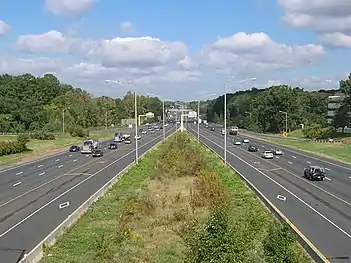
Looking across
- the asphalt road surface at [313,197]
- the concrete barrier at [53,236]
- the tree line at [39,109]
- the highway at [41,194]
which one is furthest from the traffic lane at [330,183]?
the tree line at [39,109]

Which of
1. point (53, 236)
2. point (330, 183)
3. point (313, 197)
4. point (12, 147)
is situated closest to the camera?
point (53, 236)

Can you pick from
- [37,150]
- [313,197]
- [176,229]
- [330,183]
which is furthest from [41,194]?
[37,150]

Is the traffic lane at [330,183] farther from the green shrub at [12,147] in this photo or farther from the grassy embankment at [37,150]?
the green shrub at [12,147]

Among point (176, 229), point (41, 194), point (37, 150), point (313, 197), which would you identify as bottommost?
point (37, 150)

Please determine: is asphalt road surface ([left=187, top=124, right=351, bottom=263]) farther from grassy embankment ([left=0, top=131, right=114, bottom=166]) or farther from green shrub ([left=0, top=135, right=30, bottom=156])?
green shrub ([left=0, top=135, right=30, bottom=156])

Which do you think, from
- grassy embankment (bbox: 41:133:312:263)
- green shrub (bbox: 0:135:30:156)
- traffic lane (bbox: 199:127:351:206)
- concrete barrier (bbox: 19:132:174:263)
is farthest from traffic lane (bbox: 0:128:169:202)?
traffic lane (bbox: 199:127:351:206)

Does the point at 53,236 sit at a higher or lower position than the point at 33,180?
higher

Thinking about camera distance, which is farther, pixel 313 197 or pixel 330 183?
pixel 330 183

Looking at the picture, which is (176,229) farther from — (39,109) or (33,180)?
(39,109)
